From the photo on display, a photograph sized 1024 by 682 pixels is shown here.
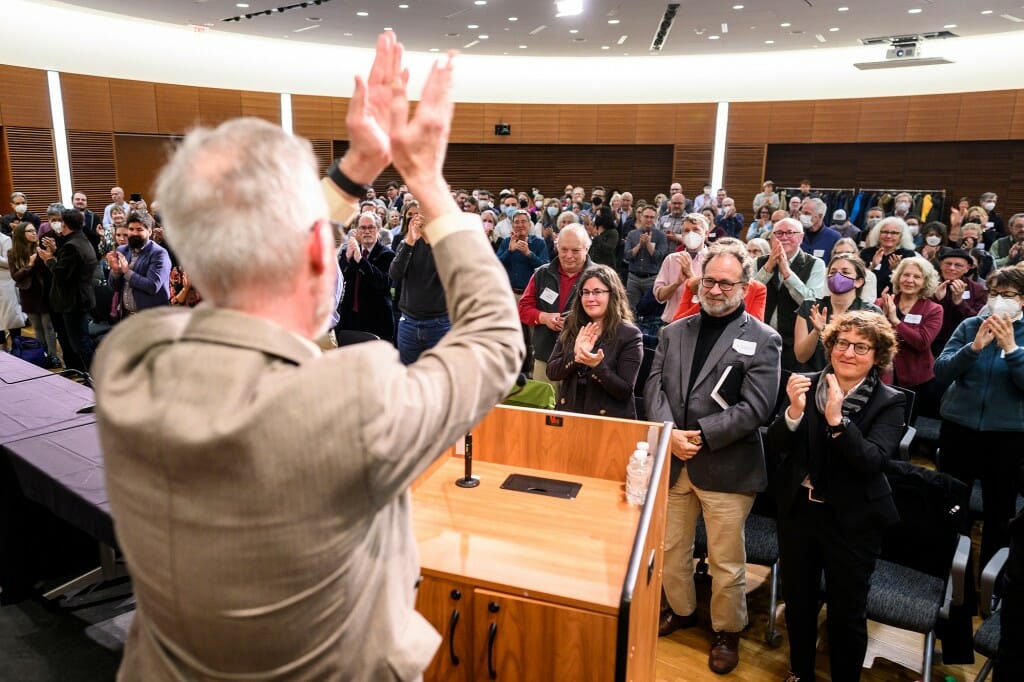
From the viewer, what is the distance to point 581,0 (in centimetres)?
953

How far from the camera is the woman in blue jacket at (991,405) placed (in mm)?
3393

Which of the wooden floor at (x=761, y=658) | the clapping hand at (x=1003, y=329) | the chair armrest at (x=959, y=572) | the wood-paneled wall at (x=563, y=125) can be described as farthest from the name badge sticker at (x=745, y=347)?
the wood-paneled wall at (x=563, y=125)

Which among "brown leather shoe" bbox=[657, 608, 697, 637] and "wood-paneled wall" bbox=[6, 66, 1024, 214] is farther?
"wood-paneled wall" bbox=[6, 66, 1024, 214]

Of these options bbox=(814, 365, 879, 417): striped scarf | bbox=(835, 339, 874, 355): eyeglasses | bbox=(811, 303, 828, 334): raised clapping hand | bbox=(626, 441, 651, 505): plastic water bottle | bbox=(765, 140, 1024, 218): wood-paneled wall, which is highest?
bbox=(765, 140, 1024, 218): wood-paneled wall

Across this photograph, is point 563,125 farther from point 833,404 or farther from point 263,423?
point 263,423

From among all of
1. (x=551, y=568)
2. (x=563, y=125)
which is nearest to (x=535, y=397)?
(x=551, y=568)

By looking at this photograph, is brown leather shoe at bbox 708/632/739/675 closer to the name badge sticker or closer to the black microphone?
the name badge sticker

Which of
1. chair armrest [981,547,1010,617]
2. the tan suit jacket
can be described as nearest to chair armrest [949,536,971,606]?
chair armrest [981,547,1010,617]

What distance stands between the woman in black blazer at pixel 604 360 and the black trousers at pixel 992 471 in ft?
6.01

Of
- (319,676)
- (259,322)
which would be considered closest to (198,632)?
(319,676)

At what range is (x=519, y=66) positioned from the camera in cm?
1609

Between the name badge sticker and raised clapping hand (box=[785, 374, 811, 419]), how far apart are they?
0.22 metres

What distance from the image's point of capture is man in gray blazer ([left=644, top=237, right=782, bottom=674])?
2.84m

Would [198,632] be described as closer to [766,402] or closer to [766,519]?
[766,402]
